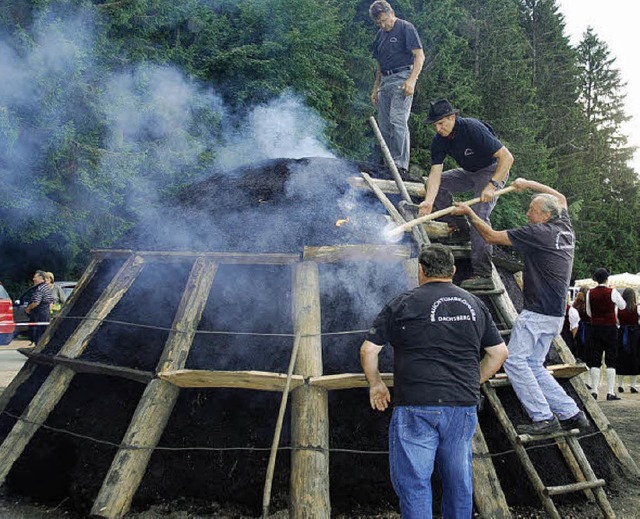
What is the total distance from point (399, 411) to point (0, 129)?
11242 mm

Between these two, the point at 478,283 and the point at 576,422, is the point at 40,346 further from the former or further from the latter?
the point at 576,422

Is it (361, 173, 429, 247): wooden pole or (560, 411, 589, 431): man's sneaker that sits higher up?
(361, 173, 429, 247): wooden pole

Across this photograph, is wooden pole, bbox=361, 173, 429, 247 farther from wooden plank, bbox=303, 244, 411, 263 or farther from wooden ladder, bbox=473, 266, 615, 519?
wooden ladder, bbox=473, 266, 615, 519

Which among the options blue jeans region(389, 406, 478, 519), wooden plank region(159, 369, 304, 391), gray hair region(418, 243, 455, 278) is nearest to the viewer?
blue jeans region(389, 406, 478, 519)

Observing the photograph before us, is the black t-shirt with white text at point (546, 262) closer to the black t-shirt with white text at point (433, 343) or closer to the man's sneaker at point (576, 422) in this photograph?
the man's sneaker at point (576, 422)

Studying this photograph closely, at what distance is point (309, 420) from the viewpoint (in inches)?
209

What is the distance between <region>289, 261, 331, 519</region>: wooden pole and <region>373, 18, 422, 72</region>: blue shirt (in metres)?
3.66

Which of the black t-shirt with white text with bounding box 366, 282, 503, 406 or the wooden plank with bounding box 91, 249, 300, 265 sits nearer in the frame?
the black t-shirt with white text with bounding box 366, 282, 503, 406

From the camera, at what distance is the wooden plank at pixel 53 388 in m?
6.00

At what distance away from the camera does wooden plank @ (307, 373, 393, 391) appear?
5293mm

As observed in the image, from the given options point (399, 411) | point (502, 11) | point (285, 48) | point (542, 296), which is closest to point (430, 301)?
point (399, 411)

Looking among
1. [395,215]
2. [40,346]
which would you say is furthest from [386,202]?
[40,346]

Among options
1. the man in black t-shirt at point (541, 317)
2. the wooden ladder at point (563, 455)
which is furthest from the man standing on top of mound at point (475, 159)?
the man in black t-shirt at point (541, 317)

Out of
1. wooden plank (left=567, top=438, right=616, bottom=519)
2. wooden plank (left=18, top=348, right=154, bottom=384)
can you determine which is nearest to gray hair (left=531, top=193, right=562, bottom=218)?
wooden plank (left=567, top=438, right=616, bottom=519)
